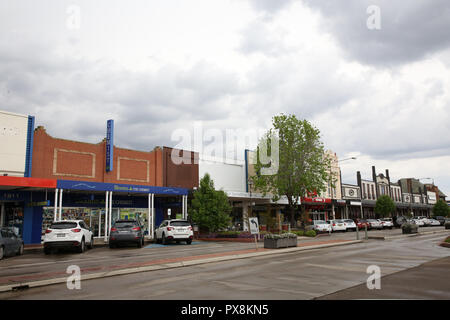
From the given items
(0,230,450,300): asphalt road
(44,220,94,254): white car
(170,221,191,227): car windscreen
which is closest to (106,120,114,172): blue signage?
(170,221,191,227): car windscreen

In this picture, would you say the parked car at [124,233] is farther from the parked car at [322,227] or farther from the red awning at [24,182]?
the parked car at [322,227]

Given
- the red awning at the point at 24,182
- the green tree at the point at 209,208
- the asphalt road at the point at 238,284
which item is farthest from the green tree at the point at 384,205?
the red awning at the point at 24,182

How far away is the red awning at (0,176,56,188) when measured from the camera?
20.9 m

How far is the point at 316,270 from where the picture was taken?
11078mm

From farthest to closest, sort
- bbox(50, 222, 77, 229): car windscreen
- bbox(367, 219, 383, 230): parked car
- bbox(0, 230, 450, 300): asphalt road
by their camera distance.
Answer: bbox(367, 219, 383, 230): parked car → bbox(50, 222, 77, 229): car windscreen → bbox(0, 230, 450, 300): asphalt road

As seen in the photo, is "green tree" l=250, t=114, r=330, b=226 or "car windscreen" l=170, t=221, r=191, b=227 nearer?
"car windscreen" l=170, t=221, r=191, b=227

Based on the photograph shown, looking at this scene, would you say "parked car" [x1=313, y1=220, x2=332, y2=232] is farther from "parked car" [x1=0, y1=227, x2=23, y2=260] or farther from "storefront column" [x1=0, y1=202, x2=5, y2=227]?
"storefront column" [x1=0, y1=202, x2=5, y2=227]

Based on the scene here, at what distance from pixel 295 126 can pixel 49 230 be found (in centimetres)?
2490

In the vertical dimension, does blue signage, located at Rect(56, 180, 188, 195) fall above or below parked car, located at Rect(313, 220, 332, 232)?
above

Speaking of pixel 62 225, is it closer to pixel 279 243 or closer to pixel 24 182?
pixel 24 182

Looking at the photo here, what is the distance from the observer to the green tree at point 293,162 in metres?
35.5

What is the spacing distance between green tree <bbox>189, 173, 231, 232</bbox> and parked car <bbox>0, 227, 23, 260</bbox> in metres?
13.6

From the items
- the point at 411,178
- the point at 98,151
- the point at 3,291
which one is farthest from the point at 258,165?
the point at 411,178

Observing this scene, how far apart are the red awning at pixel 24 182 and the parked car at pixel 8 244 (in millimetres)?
4032
